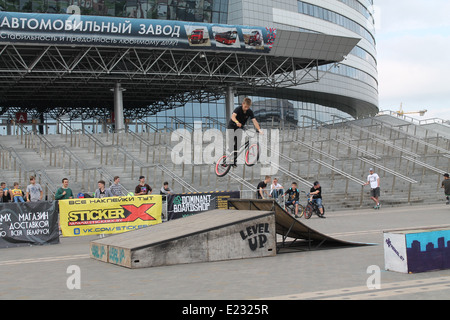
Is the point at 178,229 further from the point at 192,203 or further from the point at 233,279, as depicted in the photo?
the point at 192,203

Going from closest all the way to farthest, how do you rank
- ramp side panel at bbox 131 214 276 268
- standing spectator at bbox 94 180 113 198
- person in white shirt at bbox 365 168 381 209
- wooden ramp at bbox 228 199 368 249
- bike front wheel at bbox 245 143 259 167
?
ramp side panel at bbox 131 214 276 268 → wooden ramp at bbox 228 199 368 249 → bike front wheel at bbox 245 143 259 167 → standing spectator at bbox 94 180 113 198 → person in white shirt at bbox 365 168 381 209

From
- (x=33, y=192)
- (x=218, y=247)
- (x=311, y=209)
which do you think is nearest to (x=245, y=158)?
(x=218, y=247)

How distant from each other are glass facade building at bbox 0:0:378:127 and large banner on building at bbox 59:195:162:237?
25.8 meters

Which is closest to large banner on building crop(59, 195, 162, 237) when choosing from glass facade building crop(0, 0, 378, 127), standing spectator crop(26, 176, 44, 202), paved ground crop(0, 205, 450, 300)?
standing spectator crop(26, 176, 44, 202)

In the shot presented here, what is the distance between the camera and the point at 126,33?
32.9m

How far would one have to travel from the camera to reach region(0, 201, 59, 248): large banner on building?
47.5 feet

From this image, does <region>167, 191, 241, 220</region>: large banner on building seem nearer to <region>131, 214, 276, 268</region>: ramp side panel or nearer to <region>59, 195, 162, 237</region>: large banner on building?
<region>59, 195, 162, 237</region>: large banner on building

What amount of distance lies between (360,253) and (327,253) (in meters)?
0.73

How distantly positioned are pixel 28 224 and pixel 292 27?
44.2 meters

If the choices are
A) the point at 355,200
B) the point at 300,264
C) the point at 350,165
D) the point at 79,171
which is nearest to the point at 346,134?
the point at 350,165

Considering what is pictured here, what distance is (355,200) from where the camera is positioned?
82.3 ft

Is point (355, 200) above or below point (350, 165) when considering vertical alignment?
below

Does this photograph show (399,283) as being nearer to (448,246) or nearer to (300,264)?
(448,246)

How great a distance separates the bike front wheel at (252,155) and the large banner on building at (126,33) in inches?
821
